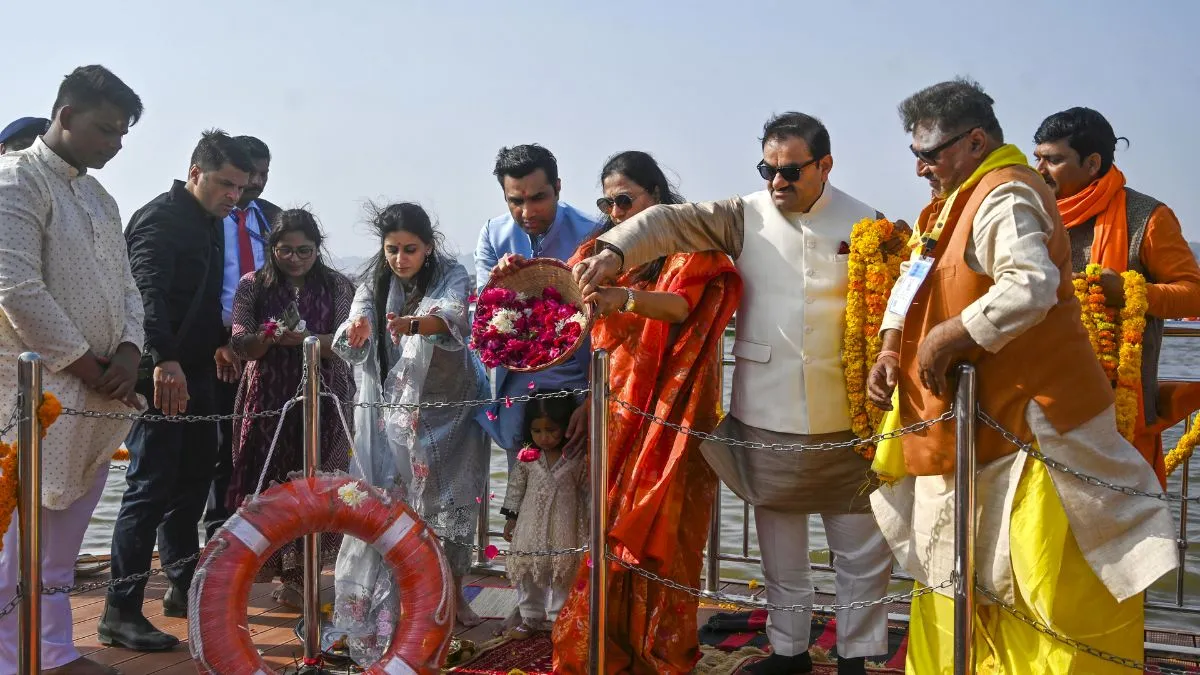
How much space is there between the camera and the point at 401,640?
380 cm

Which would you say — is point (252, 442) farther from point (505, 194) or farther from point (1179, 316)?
point (1179, 316)

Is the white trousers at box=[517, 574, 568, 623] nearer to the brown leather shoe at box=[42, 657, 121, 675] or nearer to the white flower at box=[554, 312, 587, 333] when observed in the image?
the white flower at box=[554, 312, 587, 333]

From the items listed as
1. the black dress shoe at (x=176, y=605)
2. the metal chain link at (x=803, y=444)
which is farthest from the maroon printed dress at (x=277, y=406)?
the metal chain link at (x=803, y=444)

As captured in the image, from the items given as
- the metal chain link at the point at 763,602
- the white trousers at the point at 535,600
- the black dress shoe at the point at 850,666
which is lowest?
the black dress shoe at the point at 850,666

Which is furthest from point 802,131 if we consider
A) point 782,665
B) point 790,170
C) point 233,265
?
point 233,265

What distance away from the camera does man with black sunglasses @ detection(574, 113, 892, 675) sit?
157 inches

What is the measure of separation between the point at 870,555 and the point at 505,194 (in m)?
2.08

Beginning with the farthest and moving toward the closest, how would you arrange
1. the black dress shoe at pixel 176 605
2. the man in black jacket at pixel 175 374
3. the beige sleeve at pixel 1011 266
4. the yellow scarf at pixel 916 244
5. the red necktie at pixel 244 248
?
the red necktie at pixel 244 248 < the black dress shoe at pixel 176 605 < the man in black jacket at pixel 175 374 < the yellow scarf at pixel 916 244 < the beige sleeve at pixel 1011 266

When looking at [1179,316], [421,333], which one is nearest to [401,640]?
[421,333]

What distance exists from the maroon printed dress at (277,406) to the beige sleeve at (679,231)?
187cm

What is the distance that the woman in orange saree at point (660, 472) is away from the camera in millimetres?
4098

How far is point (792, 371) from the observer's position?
401cm

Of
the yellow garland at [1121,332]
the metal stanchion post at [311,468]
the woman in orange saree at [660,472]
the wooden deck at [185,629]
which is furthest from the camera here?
the wooden deck at [185,629]

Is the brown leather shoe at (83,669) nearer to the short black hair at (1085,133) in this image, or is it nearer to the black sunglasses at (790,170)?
the black sunglasses at (790,170)
